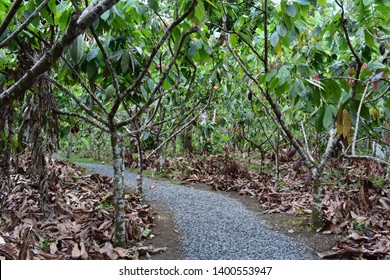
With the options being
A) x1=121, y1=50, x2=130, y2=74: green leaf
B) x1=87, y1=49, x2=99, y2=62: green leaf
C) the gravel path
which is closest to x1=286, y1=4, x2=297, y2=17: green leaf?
x1=121, y1=50, x2=130, y2=74: green leaf

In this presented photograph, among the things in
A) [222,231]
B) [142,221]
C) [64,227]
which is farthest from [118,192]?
[222,231]

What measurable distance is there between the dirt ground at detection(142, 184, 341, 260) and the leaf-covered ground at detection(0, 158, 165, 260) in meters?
0.12

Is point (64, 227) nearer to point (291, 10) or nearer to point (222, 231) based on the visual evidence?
point (222, 231)

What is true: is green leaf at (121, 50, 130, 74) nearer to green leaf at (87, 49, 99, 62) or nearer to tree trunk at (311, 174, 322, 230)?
green leaf at (87, 49, 99, 62)

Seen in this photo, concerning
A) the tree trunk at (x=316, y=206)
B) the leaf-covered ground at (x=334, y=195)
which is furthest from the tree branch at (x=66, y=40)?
the tree trunk at (x=316, y=206)

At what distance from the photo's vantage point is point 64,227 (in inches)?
131

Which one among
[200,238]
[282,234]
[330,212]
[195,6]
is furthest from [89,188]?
[195,6]

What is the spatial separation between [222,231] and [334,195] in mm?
2281

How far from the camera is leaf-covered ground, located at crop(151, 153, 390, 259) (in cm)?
321

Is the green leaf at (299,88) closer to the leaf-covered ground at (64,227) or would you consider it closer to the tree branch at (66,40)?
the tree branch at (66,40)

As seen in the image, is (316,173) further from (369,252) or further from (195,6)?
(195,6)

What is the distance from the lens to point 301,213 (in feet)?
14.9

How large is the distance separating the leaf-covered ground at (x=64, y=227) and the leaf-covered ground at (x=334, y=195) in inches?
70.3

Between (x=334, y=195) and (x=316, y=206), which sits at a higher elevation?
(x=316, y=206)
